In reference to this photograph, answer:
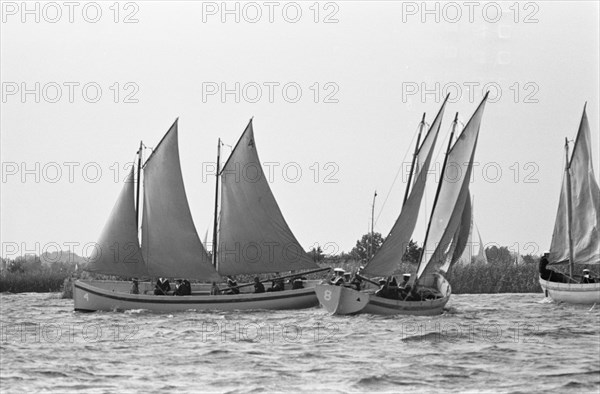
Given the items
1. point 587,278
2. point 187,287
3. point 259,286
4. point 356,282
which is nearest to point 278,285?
point 259,286

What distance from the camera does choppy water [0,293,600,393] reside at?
2772cm

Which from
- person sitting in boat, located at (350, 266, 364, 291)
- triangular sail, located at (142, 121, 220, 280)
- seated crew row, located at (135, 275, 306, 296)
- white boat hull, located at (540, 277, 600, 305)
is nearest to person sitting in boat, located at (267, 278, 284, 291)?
seated crew row, located at (135, 275, 306, 296)

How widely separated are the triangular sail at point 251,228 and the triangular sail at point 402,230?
268 inches

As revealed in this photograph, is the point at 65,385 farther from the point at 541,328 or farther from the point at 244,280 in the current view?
the point at 244,280

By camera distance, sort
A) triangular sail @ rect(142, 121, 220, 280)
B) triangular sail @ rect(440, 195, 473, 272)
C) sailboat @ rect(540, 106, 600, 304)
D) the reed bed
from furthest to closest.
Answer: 1. the reed bed
2. sailboat @ rect(540, 106, 600, 304)
3. triangular sail @ rect(142, 121, 220, 280)
4. triangular sail @ rect(440, 195, 473, 272)

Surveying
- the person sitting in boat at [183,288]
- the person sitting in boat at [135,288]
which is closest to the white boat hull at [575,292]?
the person sitting in boat at [183,288]

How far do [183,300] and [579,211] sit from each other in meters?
19.4

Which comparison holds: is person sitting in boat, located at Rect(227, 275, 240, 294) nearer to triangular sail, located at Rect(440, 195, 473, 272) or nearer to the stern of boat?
the stern of boat

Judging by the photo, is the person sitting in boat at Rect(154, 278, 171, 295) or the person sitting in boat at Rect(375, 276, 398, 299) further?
the person sitting in boat at Rect(154, 278, 171, 295)

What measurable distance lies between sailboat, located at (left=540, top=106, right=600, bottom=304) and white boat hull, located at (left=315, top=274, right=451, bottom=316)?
12.6 meters

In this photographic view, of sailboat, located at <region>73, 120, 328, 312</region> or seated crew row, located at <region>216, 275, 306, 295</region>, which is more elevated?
sailboat, located at <region>73, 120, 328, 312</region>

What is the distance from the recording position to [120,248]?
174ft

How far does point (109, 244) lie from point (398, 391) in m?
28.1

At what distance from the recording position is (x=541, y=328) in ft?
133
